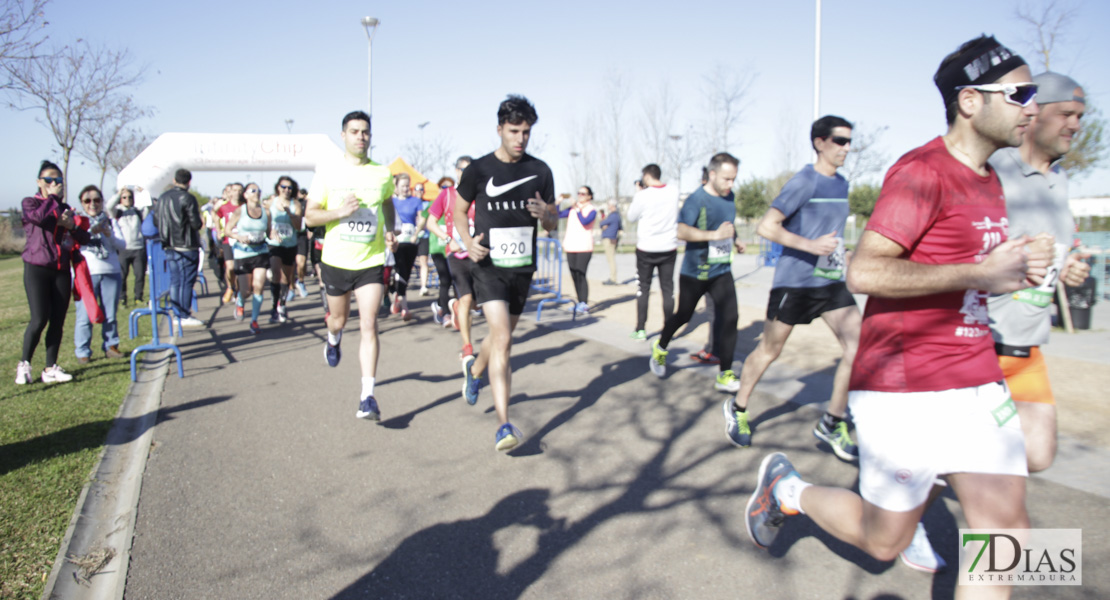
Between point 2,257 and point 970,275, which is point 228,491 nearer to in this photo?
point 970,275

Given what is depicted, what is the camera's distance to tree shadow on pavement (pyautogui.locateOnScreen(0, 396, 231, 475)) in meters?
4.28

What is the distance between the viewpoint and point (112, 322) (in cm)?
758

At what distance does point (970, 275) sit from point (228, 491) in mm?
3843

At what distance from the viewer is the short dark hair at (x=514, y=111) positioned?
14.3 feet

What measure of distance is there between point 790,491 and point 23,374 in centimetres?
685

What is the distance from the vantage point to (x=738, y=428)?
4.48m

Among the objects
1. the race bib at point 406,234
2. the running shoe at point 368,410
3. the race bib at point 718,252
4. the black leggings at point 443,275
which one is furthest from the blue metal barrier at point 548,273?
the running shoe at point 368,410

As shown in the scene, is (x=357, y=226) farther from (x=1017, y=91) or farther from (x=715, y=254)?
(x=1017, y=91)

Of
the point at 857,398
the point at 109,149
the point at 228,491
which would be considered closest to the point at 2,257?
the point at 109,149

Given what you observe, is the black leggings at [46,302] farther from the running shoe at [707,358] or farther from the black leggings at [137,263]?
the black leggings at [137,263]

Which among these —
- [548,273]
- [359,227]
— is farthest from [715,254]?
[548,273]

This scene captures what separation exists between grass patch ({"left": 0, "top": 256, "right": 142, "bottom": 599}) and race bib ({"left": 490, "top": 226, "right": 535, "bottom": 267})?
2761 mm

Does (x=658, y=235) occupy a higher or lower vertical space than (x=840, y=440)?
higher

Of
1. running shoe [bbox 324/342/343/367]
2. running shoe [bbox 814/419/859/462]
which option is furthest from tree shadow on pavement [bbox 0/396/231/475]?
running shoe [bbox 814/419/859/462]
